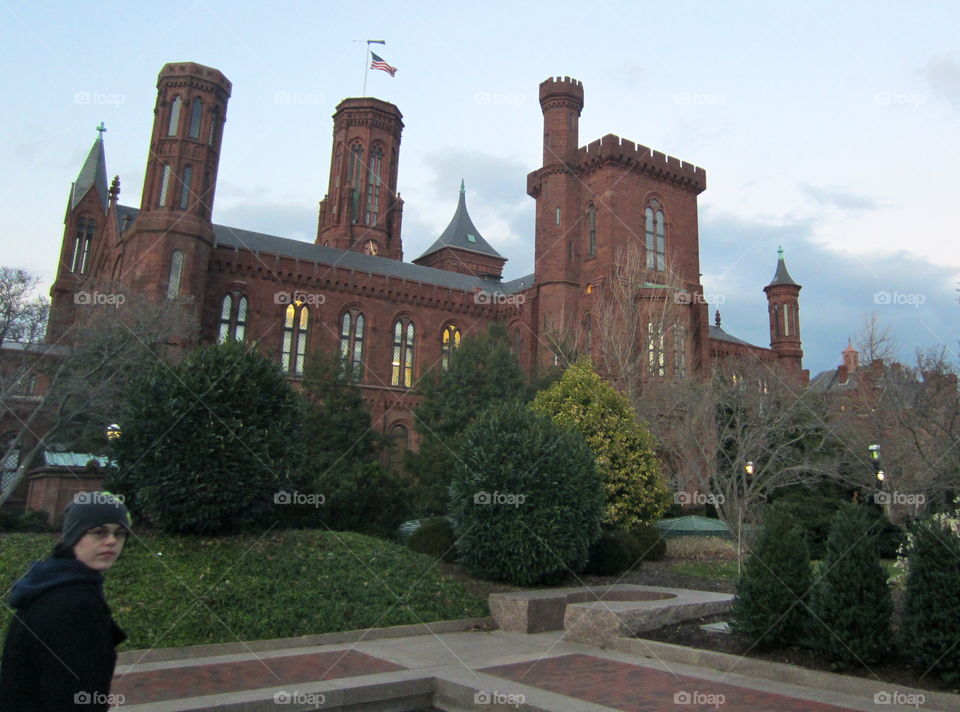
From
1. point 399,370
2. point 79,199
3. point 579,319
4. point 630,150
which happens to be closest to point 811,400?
point 579,319

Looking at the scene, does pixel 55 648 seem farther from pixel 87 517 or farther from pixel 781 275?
pixel 781 275

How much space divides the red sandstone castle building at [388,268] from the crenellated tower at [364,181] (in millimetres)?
12066

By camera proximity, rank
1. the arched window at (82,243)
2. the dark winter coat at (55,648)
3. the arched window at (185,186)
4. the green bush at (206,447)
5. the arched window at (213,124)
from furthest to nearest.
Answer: the arched window at (82,243)
the arched window at (213,124)
the arched window at (185,186)
the green bush at (206,447)
the dark winter coat at (55,648)

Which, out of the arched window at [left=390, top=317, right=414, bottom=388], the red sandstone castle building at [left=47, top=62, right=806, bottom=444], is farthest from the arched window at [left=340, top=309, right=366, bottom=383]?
the arched window at [left=390, top=317, right=414, bottom=388]

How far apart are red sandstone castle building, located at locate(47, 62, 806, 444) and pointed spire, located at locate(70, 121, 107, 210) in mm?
1499

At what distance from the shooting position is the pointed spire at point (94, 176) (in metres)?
48.6

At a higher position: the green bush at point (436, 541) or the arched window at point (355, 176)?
the arched window at point (355, 176)

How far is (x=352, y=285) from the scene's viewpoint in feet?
126

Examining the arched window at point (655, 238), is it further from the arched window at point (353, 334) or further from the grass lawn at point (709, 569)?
the grass lawn at point (709, 569)

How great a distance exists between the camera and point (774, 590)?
7887mm

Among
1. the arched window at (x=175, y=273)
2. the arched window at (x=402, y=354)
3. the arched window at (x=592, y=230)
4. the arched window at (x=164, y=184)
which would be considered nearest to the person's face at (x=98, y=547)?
the arched window at (x=175, y=273)

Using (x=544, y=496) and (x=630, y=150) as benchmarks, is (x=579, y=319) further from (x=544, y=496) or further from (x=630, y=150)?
(x=544, y=496)

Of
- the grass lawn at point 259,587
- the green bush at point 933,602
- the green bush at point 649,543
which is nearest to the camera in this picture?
the green bush at point 933,602

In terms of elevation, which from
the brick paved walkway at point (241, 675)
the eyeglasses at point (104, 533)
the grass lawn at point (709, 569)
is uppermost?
the eyeglasses at point (104, 533)
